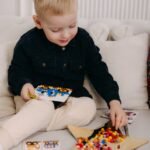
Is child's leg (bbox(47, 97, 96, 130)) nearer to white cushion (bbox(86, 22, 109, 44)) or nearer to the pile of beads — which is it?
the pile of beads

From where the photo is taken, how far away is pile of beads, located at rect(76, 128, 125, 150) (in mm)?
1263

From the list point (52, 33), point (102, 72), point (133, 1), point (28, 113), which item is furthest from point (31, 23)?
point (133, 1)

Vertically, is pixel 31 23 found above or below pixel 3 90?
above

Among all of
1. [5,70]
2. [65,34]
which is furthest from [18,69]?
[65,34]

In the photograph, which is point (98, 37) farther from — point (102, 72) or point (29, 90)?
point (29, 90)

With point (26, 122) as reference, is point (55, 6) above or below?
above

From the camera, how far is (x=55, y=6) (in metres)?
1.42

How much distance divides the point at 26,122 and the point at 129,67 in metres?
0.55

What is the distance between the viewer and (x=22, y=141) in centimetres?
134

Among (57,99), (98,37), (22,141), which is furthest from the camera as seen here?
(98,37)

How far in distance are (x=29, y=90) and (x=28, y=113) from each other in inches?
6.1

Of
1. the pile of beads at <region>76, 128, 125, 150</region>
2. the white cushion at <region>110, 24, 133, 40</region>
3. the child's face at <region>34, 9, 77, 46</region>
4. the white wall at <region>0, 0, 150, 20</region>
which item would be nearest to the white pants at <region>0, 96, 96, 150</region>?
the pile of beads at <region>76, 128, 125, 150</region>

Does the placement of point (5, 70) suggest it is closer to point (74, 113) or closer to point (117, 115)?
point (74, 113)

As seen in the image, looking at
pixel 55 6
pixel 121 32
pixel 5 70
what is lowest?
pixel 5 70
